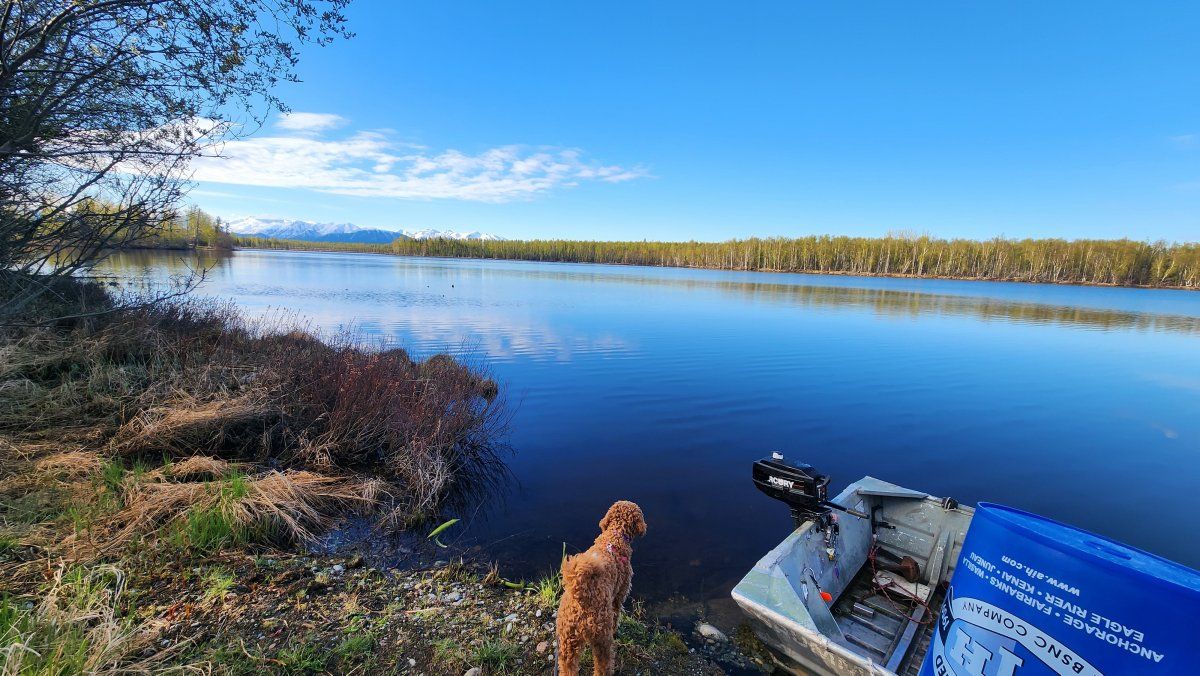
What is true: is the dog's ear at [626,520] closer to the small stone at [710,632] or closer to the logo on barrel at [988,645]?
the small stone at [710,632]

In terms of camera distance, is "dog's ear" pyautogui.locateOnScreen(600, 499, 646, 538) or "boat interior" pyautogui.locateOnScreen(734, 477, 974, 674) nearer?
"boat interior" pyautogui.locateOnScreen(734, 477, 974, 674)

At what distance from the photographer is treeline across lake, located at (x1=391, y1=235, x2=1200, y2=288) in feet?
344

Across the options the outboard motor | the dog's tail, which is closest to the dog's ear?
the dog's tail

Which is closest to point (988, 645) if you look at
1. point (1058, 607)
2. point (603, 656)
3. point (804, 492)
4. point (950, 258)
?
point (1058, 607)

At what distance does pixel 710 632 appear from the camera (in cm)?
538

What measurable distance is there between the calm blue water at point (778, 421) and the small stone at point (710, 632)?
0.79m

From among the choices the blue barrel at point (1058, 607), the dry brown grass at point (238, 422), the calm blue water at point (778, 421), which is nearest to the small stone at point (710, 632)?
the calm blue water at point (778, 421)

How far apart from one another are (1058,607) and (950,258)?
500ft

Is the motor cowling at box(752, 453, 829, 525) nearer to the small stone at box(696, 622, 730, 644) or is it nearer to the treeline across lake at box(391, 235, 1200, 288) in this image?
the small stone at box(696, 622, 730, 644)

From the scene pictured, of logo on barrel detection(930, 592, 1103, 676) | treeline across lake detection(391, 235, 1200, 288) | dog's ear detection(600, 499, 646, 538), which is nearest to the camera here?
logo on barrel detection(930, 592, 1103, 676)

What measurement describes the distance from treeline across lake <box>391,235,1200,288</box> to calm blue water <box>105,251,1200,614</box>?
108 m

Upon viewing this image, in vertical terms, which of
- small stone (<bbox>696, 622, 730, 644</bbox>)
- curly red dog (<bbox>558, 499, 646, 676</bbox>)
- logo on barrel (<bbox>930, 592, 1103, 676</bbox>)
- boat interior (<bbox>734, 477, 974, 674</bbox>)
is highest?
logo on barrel (<bbox>930, 592, 1103, 676</bbox>)

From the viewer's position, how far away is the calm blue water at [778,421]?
808 cm

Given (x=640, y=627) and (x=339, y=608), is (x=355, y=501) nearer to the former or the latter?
(x=339, y=608)
